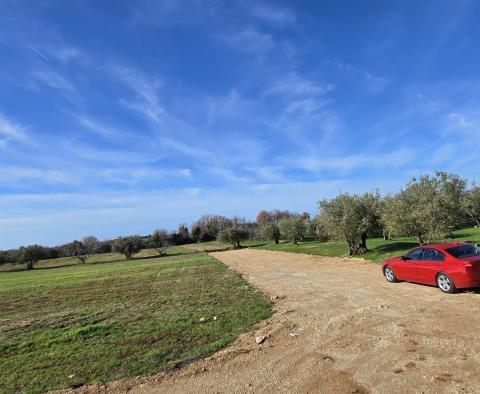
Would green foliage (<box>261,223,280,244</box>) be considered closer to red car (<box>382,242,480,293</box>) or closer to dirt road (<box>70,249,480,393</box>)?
red car (<box>382,242,480,293</box>)

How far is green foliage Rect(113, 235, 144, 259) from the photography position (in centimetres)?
8212

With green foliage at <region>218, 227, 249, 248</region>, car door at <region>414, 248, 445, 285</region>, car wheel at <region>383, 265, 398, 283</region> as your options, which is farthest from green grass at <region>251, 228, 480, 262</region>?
green foliage at <region>218, 227, 249, 248</region>

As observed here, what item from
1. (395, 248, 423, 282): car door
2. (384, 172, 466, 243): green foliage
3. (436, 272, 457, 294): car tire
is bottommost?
(436, 272, 457, 294): car tire

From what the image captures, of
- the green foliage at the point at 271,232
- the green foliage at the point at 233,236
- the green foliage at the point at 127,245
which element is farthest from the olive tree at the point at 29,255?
the green foliage at the point at 271,232

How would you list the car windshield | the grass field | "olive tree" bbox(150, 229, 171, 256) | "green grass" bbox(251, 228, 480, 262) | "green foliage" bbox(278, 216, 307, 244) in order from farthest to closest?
"olive tree" bbox(150, 229, 171, 256) → "green foliage" bbox(278, 216, 307, 244) → the grass field → "green grass" bbox(251, 228, 480, 262) → the car windshield

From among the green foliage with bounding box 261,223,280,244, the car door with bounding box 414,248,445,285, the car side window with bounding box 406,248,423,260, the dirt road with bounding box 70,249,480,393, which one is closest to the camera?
the dirt road with bounding box 70,249,480,393

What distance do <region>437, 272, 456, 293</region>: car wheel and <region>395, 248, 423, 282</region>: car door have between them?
128cm

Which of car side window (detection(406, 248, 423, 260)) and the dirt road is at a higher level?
car side window (detection(406, 248, 423, 260))

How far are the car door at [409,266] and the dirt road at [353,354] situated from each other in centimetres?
225

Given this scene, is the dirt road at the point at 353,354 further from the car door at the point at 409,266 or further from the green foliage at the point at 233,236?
the green foliage at the point at 233,236

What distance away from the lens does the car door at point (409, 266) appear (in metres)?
13.3

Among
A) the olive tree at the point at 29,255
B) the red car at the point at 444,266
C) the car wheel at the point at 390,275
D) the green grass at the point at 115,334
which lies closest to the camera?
the green grass at the point at 115,334

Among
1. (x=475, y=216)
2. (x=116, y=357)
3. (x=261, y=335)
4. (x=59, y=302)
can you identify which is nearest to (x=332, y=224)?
(x=59, y=302)

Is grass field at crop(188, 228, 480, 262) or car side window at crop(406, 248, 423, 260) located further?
grass field at crop(188, 228, 480, 262)
